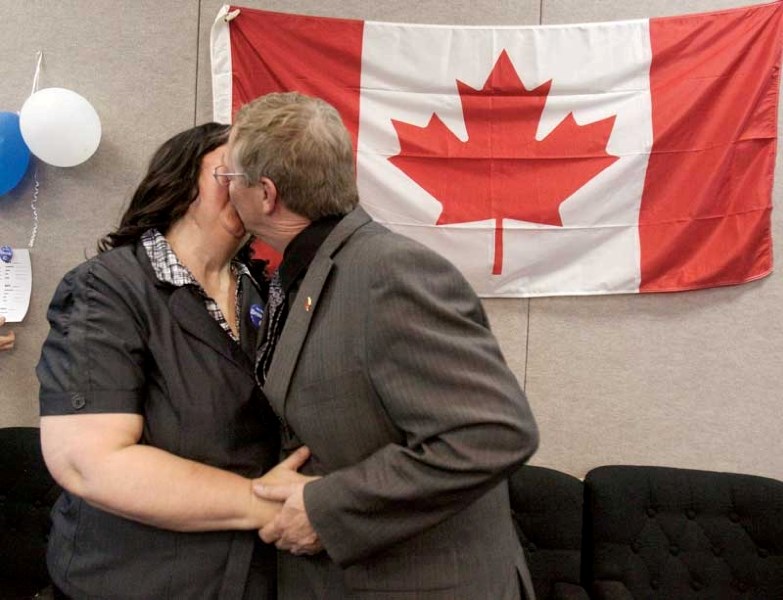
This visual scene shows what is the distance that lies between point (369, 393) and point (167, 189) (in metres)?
0.68

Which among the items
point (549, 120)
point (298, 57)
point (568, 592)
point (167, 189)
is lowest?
point (568, 592)

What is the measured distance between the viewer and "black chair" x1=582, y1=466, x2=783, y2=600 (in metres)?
2.15

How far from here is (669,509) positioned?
220cm

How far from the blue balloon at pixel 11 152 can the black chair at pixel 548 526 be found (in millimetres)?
2046

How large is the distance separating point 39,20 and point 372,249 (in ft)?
6.58

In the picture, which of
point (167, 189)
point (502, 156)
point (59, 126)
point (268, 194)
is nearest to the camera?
point (268, 194)

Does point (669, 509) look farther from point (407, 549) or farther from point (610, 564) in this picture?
point (407, 549)

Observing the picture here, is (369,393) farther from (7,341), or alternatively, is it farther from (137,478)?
(7,341)

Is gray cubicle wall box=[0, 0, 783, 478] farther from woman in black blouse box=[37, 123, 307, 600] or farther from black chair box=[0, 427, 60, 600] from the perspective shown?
woman in black blouse box=[37, 123, 307, 600]

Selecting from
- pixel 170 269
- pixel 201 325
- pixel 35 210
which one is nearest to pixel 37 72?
pixel 35 210

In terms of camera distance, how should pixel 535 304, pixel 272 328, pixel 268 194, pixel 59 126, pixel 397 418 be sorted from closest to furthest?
pixel 397 418 < pixel 268 194 < pixel 272 328 < pixel 59 126 < pixel 535 304

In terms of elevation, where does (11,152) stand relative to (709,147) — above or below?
below

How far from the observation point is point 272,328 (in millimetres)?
1199

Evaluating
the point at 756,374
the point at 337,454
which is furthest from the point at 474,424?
the point at 756,374
